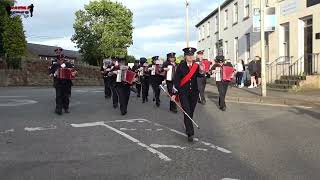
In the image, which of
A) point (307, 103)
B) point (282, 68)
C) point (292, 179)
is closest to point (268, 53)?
point (282, 68)

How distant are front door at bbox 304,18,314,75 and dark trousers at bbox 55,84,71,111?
13.3 metres

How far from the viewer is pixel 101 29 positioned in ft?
228

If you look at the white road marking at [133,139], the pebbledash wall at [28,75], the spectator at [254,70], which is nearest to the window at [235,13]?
the spectator at [254,70]

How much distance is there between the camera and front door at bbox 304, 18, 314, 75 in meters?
25.1

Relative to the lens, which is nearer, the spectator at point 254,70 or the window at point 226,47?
the spectator at point 254,70

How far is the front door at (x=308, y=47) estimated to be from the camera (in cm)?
2512

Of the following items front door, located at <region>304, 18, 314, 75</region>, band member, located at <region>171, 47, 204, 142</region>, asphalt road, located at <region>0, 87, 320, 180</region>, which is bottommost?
asphalt road, located at <region>0, 87, 320, 180</region>

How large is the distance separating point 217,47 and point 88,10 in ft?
104

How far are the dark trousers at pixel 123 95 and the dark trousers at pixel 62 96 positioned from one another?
1.48m

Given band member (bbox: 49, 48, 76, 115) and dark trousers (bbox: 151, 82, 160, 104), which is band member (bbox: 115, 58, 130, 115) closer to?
band member (bbox: 49, 48, 76, 115)

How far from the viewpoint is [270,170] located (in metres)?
8.02

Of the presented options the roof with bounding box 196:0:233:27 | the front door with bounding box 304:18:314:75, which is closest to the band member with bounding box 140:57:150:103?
the front door with bounding box 304:18:314:75

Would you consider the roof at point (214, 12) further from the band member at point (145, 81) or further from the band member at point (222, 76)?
the band member at point (222, 76)

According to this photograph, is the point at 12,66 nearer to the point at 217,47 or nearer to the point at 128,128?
the point at 217,47
